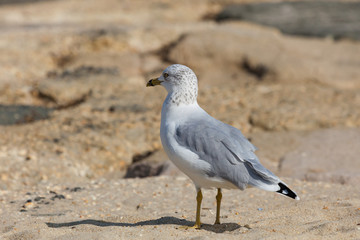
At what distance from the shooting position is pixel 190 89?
13.1 ft

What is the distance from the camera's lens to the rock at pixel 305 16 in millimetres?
14005

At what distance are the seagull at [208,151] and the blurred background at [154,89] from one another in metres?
1.90

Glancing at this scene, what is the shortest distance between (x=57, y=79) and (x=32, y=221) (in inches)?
220

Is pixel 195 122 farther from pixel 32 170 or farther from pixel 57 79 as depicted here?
pixel 57 79

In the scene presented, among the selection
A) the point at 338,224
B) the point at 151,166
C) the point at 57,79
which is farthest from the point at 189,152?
the point at 57,79

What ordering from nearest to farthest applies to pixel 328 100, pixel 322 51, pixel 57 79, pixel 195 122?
pixel 195 122
pixel 328 100
pixel 57 79
pixel 322 51

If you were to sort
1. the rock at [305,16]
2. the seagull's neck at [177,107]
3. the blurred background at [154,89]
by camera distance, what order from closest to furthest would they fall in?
the seagull's neck at [177,107], the blurred background at [154,89], the rock at [305,16]

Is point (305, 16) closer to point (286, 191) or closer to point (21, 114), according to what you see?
point (21, 114)

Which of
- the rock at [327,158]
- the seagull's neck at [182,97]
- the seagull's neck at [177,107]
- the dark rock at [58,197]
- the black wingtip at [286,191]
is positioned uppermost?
the seagull's neck at [182,97]

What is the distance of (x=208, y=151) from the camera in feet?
12.2

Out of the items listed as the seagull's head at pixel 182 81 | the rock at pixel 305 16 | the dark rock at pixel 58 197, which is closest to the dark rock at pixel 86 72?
the dark rock at pixel 58 197

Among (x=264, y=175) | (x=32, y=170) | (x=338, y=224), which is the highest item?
(x=264, y=175)

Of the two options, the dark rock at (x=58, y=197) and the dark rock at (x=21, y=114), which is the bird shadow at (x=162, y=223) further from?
the dark rock at (x=21, y=114)

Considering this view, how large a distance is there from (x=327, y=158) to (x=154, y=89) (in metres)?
3.85
